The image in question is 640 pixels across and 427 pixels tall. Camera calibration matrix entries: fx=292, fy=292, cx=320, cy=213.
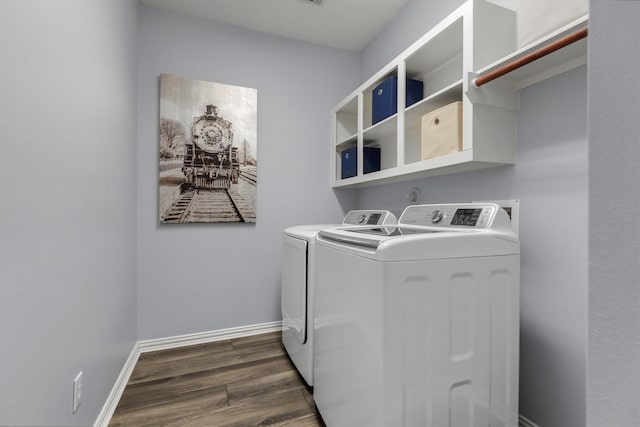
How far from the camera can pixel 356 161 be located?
7.92 ft

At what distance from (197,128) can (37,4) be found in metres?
1.45

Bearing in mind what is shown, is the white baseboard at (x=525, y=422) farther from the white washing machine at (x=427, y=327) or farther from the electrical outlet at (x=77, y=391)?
the electrical outlet at (x=77, y=391)

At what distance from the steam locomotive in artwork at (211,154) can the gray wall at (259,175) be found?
0.80 feet

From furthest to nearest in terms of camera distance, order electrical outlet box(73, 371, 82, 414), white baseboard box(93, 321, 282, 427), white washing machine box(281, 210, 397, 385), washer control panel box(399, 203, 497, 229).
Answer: white washing machine box(281, 210, 397, 385) → white baseboard box(93, 321, 282, 427) → washer control panel box(399, 203, 497, 229) → electrical outlet box(73, 371, 82, 414)

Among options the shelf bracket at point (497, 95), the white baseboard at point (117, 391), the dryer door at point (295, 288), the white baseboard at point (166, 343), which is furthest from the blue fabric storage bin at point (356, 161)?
the white baseboard at point (117, 391)

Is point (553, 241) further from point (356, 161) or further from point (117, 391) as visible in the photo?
point (117, 391)

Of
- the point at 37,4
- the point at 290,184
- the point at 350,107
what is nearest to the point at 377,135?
the point at 350,107

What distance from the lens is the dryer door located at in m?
1.76

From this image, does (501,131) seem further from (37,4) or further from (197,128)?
(197,128)

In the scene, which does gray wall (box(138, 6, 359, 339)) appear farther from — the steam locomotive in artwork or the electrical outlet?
the electrical outlet

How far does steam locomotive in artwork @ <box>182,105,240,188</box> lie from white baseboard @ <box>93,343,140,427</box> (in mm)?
1297

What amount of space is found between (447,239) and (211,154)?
6.42ft

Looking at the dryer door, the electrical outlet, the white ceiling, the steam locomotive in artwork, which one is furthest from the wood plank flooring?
the white ceiling

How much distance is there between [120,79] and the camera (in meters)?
1.73
